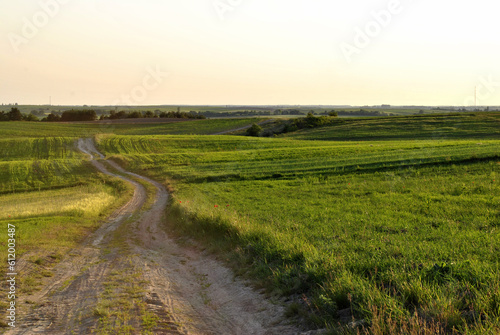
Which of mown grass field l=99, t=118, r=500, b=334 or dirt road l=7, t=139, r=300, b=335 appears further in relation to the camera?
dirt road l=7, t=139, r=300, b=335

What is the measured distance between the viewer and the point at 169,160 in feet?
150

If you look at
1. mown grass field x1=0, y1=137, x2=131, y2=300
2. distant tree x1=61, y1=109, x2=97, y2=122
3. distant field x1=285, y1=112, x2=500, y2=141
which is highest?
distant tree x1=61, y1=109, x2=97, y2=122

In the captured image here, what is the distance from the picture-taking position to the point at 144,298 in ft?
24.8

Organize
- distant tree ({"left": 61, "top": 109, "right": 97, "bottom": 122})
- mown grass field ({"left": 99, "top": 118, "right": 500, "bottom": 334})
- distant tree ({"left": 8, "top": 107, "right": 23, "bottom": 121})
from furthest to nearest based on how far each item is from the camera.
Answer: distant tree ({"left": 61, "top": 109, "right": 97, "bottom": 122}) → distant tree ({"left": 8, "top": 107, "right": 23, "bottom": 121}) → mown grass field ({"left": 99, "top": 118, "right": 500, "bottom": 334})

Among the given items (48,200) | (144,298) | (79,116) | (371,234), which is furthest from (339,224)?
(79,116)

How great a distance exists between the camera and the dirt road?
638cm

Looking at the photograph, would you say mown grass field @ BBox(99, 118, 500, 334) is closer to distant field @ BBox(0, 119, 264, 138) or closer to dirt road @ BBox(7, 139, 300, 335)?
dirt road @ BBox(7, 139, 300, 335)

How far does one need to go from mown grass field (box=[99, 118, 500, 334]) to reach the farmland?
40 mm

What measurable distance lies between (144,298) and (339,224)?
25.0 ft

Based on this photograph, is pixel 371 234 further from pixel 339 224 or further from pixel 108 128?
pixel 108 128

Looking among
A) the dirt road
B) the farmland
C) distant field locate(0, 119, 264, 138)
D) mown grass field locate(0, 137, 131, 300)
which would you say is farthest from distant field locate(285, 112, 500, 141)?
the dirt road

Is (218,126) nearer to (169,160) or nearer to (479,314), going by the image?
(169,160)

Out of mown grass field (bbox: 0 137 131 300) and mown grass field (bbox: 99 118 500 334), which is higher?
mown grass field (bbox: 99 118 500 334)

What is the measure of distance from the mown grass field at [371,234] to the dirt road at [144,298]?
0.67 metres
